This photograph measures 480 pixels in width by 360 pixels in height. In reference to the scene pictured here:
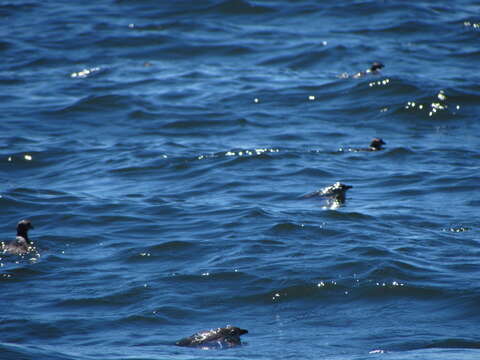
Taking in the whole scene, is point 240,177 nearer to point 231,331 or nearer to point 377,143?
point 377,143

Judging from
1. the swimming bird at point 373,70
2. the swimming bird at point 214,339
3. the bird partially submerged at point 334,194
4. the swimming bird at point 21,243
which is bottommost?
the bird partially submerged at point 334,194

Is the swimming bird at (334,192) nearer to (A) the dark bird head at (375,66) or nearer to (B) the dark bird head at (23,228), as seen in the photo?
(B) the dark bird head at (23,228)

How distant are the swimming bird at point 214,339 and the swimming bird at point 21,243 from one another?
4.17 metres

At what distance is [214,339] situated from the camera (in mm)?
10234

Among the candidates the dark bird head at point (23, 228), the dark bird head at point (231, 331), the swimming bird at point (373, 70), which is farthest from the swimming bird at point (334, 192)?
the swimming bird at point (373, 70)

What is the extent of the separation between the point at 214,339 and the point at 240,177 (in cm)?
803

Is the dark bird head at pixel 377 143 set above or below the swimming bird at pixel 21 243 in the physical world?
below

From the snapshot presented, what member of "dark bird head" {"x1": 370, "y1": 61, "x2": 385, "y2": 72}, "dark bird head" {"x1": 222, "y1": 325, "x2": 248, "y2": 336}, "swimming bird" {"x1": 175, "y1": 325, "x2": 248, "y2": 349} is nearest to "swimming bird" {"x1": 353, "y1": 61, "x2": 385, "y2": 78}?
"dark bird head" {"x1": 370, "y1": 61, "x2": 385, "y2": 72}

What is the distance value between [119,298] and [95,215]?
155 inches

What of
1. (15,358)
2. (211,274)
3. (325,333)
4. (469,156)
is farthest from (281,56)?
(15,358)

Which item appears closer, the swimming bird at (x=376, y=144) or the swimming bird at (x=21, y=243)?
the swimming bird at (x=21, y=243)

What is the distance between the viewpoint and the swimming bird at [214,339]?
33.2ft

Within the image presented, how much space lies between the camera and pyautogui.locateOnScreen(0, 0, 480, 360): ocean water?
11258mm

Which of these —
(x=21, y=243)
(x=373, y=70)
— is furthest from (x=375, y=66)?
(x=21, y=243)
